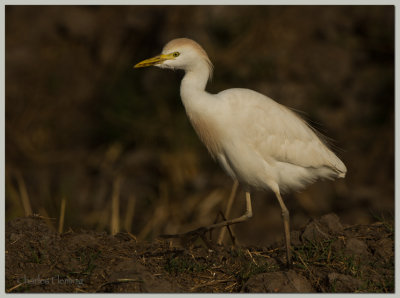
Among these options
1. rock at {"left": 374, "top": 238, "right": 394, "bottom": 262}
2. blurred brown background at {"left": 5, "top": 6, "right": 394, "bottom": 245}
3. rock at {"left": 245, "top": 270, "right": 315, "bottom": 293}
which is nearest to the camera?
rock at {"left": 245, "top": 270, "right": 315, "bottom": 293}

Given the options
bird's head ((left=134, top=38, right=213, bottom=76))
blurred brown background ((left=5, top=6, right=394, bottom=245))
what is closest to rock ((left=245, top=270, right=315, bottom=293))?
bird's head ((left=134, top=38, right=213, bottom=76))

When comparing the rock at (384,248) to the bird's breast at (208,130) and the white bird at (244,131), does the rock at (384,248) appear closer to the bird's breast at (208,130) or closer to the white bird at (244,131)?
the white bird at (244,131)

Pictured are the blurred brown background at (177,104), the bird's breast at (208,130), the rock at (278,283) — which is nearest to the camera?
the rock at (278,283)

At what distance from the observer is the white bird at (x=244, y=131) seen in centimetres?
469

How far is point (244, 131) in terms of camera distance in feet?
15.5

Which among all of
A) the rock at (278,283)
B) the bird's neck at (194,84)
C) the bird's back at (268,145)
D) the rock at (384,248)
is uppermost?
the bird's neck at (194,84)

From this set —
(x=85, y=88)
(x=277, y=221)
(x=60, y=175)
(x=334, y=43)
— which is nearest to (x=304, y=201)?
(x=277, y=221)

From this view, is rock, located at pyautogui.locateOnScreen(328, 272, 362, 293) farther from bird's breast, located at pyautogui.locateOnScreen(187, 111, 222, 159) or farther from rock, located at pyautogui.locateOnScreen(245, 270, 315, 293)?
bird's breast, located at pyautogui.locateOnScreen(187, 111, 222, 159)

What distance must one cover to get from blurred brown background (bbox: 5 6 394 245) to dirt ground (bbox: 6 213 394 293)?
3.07 meters

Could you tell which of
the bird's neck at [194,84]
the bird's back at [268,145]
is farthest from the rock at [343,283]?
the bird's neck at [194,84]

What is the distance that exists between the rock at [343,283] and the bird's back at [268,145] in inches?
42.2

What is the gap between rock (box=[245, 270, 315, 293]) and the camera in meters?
3.92

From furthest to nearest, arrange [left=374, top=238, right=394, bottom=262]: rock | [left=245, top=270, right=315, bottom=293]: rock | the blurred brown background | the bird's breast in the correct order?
the blurred brown background → the bird's breast → [left=374, top=238, right=394, bottom=262]: rock → [left=245, top=270, right=315, bottom=293]: rock

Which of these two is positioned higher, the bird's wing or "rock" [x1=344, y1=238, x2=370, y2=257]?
the bird's wing
